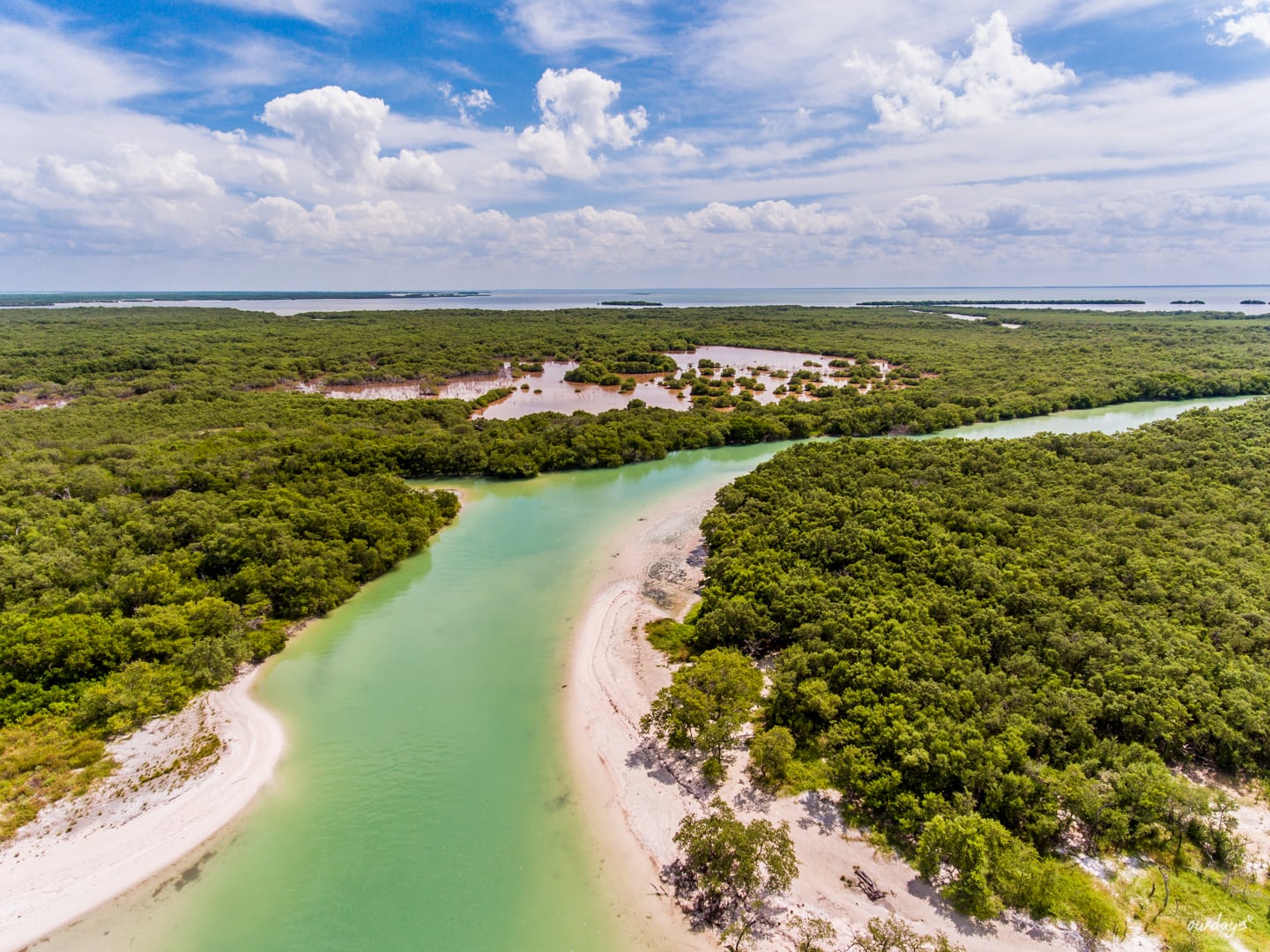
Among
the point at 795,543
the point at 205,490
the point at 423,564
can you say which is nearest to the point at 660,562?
the point at 795,543

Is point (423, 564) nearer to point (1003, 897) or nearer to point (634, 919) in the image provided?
point (634, 919)

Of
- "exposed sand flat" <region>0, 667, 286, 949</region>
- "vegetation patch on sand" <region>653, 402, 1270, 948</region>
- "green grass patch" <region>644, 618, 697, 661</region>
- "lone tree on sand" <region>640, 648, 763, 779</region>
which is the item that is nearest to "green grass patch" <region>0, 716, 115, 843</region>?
"exposed sand flat" <region>0, 667, 286, 949</region>

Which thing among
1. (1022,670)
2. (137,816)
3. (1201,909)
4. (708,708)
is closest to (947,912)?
(1201,909)

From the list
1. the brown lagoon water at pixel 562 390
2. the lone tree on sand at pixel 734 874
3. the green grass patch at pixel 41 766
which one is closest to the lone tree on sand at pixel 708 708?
the lone tree on sand at pixel 734 874

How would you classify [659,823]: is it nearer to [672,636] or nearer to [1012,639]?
[672,636]

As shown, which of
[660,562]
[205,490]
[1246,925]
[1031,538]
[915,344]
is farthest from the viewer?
[915,344]

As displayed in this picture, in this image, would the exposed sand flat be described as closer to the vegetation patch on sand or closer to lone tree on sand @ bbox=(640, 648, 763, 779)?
lone tree on sand @ bbox=(640, 648, 763, 779)
